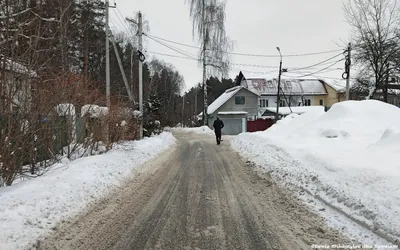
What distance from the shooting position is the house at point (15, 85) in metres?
6.91

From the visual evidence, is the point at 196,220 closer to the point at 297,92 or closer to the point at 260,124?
the point at 260,124

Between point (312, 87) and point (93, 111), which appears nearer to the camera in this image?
point (93, 111)

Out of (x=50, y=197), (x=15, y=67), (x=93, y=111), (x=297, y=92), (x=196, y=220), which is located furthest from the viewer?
(x=297, y=92)

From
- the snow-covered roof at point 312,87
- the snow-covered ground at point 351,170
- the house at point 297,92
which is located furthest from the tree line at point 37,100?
the snow-covered roof at point 312,87

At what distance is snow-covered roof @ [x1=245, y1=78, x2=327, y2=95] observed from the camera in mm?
63531

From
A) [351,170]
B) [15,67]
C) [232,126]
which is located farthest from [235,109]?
[15,67]

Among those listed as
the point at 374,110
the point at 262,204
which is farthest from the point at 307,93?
the point at 262,204

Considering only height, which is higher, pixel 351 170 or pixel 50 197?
pixel 351 170

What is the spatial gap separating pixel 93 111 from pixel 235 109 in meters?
42.0

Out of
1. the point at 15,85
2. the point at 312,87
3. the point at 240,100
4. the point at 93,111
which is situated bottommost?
the point at 93,111

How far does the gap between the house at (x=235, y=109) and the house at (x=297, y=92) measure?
9895mm

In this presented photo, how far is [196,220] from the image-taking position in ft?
18.7

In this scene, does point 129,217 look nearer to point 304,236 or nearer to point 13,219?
point 13,219

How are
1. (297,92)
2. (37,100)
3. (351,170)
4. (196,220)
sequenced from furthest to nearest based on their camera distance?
(297,92) < (37,100) < (351,170) < (196,220)
